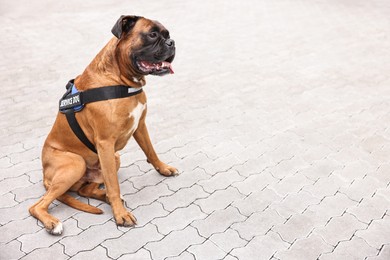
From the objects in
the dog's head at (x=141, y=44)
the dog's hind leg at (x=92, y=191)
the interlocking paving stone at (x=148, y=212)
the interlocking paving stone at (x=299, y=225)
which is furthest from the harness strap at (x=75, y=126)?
the interlocking paving stone at (x=299, y=225)

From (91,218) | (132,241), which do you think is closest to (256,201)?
(132,241)

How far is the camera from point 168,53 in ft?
10.2

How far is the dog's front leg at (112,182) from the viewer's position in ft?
10.5

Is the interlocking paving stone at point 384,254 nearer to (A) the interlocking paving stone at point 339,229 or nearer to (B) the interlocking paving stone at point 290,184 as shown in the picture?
(A) the interlocking paving stone at point 339,229

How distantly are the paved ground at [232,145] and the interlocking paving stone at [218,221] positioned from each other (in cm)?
1

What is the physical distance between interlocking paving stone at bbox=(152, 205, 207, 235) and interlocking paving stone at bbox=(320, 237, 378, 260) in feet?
3.59

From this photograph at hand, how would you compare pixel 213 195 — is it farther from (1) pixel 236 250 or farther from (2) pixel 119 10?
(2) pixel 119 10

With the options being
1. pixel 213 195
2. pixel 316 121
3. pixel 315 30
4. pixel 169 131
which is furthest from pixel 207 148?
pixel 315 30

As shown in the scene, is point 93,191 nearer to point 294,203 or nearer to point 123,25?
point 123,25

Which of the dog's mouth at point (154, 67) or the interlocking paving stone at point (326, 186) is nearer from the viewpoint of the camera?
the dog's mouth at point (154, 67)

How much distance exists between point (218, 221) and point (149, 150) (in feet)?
3.12

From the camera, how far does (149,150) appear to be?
3842mm

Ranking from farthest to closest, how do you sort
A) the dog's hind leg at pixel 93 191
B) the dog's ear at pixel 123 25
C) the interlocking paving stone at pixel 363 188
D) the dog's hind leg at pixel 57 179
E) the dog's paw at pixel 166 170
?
the dog's paw at pixel 166 170, the interlocking paving stone at pixel 363 188, the dog's hind leg at pixel 93 191, the dog's hind leg at pixel 57 179, the dog's ear at pixel 123 25

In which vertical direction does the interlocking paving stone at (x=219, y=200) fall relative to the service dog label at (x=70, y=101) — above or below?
below
